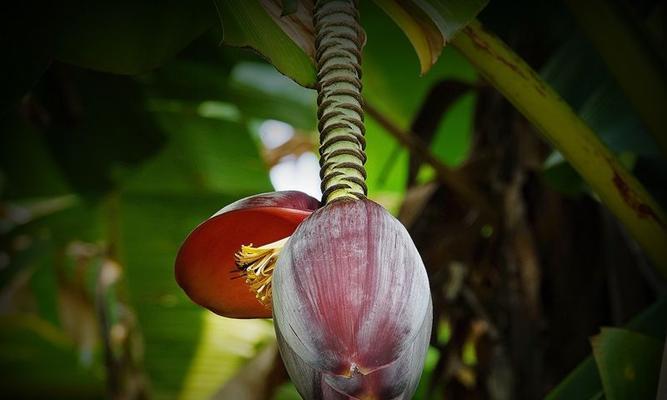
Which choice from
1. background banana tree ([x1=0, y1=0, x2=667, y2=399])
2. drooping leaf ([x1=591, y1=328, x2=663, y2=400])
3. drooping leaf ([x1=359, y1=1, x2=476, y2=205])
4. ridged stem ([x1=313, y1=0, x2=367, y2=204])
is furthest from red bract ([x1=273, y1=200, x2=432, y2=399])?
drooping leaf ([x1=359, y1=1, x2=476, y2=205])

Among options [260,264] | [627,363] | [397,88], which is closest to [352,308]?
[260,264]

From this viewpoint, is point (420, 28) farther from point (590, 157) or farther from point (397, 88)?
point (397, 88)

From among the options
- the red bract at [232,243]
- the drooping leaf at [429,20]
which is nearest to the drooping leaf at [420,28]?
the drooping leaf at [429,20]

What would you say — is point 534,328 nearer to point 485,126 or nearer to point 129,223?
point 485,126

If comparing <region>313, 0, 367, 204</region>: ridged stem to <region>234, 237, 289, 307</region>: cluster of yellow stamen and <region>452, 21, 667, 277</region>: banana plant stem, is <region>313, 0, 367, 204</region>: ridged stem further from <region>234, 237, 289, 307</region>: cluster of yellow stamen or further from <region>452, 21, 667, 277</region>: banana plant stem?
<region>452, 21, 667, 277</region>: banana plant stem

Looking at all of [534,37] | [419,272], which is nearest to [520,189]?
[534,37]
